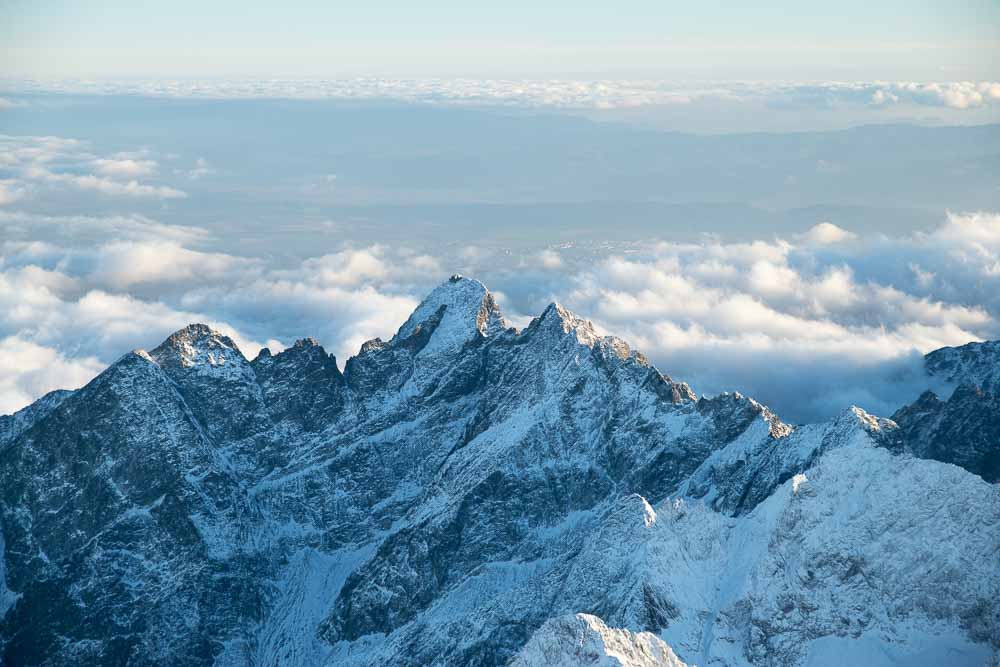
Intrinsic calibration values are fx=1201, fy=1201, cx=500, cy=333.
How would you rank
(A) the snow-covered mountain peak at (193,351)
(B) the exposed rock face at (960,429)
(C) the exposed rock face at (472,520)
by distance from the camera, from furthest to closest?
(A) the snow-covered mountain peak at (193,351)
(B) the exposed rock face at (960,429)
(C) the exposed rock face at (472,520)

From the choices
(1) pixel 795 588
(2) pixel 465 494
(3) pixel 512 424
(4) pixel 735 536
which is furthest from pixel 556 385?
(1) pixel 795 588

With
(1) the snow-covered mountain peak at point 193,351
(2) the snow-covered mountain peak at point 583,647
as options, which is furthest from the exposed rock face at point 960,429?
(1) the snow-covered mountain peak at point 193,351

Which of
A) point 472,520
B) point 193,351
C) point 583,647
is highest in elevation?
point 583,647

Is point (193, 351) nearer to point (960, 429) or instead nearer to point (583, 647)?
point (583, 647)

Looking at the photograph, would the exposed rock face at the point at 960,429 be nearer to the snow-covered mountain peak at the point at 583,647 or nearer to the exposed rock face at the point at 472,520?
the exposed rock face at the point at 472,520

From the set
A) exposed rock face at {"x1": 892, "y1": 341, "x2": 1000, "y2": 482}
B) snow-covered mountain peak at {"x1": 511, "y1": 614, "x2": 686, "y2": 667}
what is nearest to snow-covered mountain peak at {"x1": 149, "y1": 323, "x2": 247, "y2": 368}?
exposed rock face at {"x1": 892, "y1": 341, "x2": 1000, "y2": 482}

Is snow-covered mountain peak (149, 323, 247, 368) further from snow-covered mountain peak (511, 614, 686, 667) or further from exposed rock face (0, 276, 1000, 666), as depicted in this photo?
snow-covered mountain peak (511, 614, 686, 667)

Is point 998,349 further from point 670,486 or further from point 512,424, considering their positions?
point 512,424

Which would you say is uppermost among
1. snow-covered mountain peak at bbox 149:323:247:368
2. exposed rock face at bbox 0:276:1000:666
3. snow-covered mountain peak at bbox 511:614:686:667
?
snow-covered mountain peak at bbox 511:614:686:667

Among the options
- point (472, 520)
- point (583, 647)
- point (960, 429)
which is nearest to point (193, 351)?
point (472, 520)
